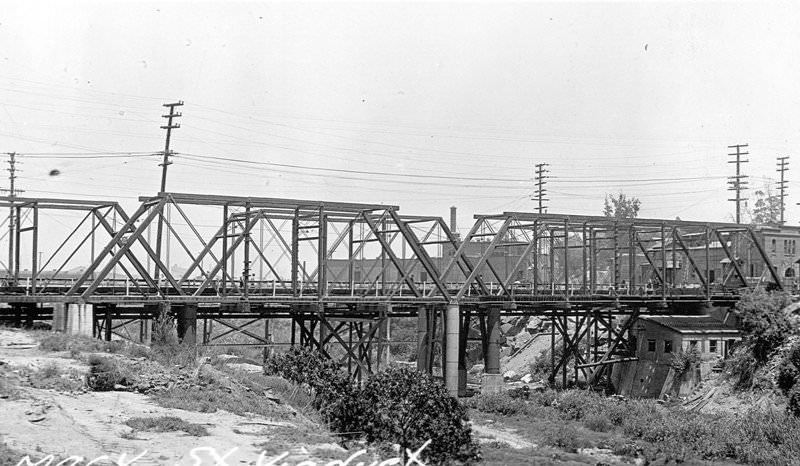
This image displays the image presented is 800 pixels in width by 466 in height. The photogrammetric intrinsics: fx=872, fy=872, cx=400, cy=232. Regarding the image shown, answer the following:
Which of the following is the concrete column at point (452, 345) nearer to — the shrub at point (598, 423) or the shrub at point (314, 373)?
the shrub at point (598, 423)

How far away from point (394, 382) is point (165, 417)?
9230mm

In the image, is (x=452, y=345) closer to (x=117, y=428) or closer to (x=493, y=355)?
(x=493, y=355)

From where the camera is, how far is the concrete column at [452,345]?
149ft

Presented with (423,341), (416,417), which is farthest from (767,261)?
(416,417)

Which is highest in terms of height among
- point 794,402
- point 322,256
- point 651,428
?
point 322,256

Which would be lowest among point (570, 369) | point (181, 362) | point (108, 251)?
point (570, 369)

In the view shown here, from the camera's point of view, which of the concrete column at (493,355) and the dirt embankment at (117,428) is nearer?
the dirt embankment at (117,428)

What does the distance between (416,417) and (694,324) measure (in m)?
35.5

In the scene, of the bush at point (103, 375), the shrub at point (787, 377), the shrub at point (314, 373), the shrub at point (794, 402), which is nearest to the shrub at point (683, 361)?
the shrub at point (787, 377)

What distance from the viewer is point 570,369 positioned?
218ft

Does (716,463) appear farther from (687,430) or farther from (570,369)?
(570,369)

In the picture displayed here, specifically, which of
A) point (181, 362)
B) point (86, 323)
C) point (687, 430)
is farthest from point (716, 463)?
point (86, 323)

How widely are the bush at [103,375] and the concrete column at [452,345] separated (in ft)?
70.7

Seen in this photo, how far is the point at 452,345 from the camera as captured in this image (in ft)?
152
